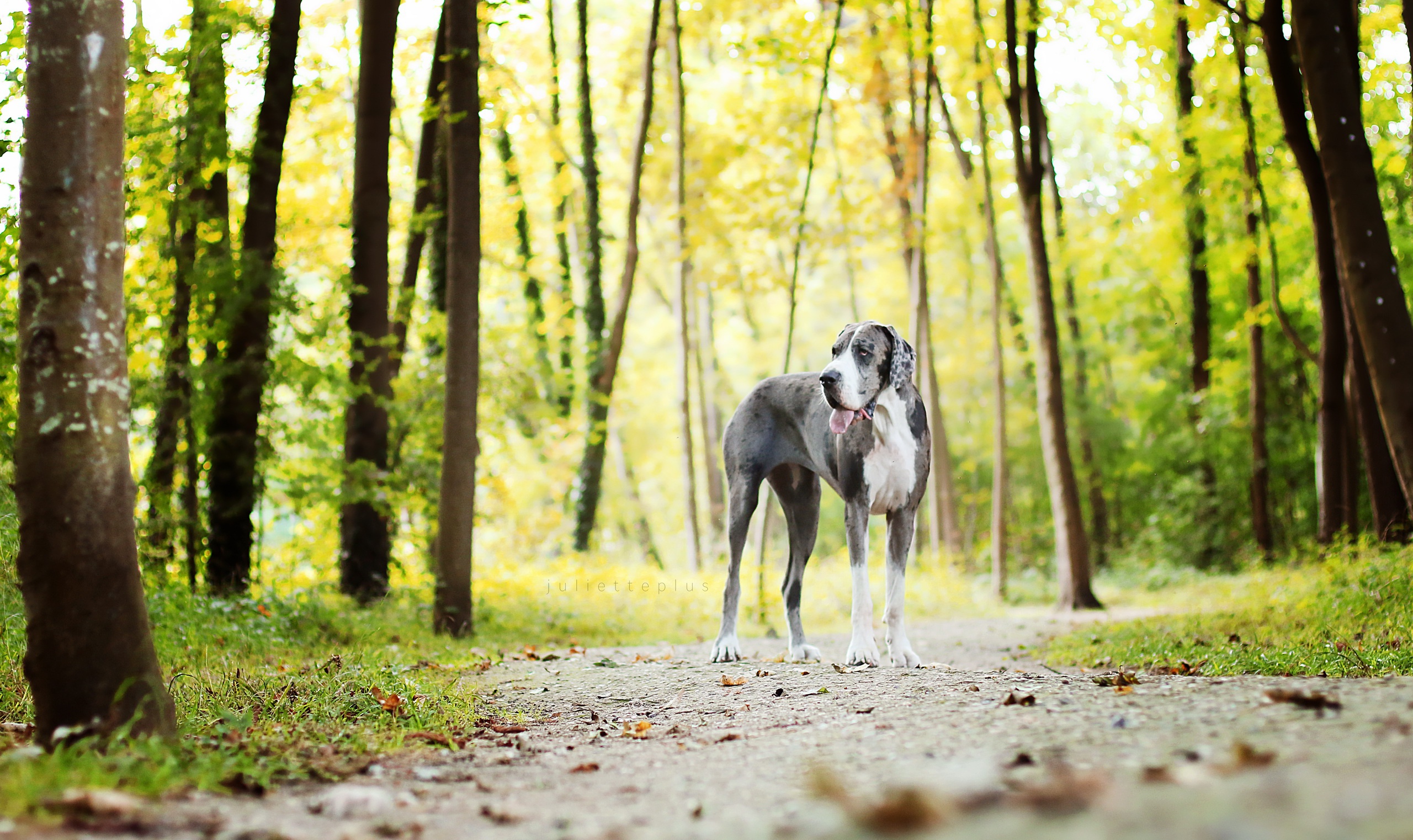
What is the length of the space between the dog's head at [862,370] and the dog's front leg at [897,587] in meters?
0.79

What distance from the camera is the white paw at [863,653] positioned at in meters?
6.21

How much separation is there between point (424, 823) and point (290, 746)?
1.30 metres

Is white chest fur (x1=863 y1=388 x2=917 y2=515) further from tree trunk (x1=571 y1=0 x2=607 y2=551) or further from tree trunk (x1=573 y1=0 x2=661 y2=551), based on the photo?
tree trunk (x1=571 y1=0 x2=607 y2=551)

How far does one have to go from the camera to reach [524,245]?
21.7m

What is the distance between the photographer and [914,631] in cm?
1147

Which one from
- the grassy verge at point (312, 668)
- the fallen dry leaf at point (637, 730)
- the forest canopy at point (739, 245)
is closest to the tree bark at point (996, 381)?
the forest canopy at point (739, 245)

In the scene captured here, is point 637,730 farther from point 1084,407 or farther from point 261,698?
point 1084,407

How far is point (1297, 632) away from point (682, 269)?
10.6 meters

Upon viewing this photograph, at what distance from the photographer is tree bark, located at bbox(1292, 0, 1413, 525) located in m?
8.31

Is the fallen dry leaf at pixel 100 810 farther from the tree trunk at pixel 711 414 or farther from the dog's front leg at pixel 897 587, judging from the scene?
the tree trunk at pixel 711 414

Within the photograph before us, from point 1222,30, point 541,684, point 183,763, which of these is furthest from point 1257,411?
point 183,763

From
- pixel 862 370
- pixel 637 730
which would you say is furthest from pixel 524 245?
pixel 637 730

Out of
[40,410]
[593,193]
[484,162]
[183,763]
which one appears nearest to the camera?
[183,763]

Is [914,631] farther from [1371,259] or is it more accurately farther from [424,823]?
[424,823]
